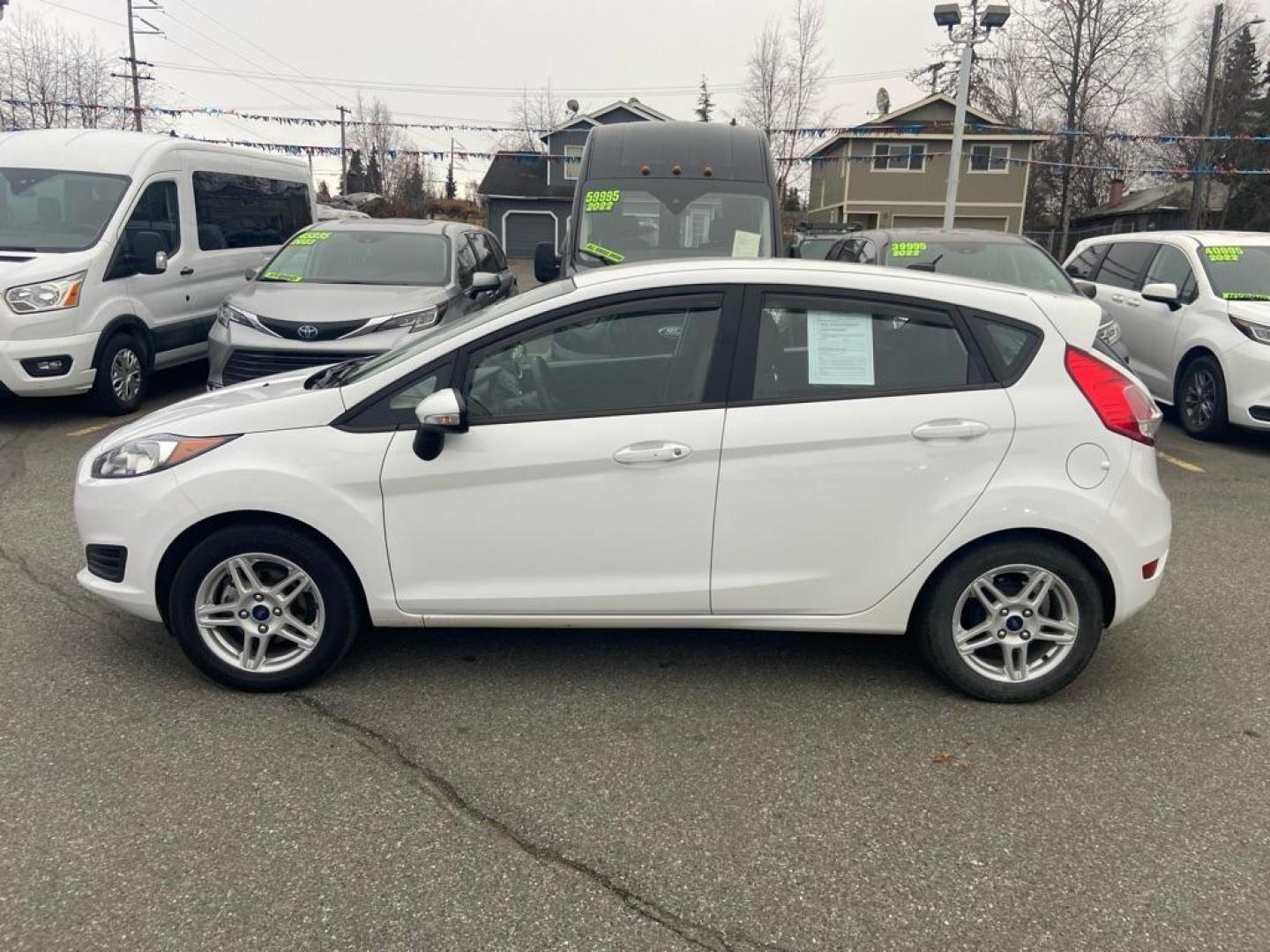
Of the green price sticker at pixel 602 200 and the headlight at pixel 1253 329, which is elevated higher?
the green price sticker at pixel 602 200

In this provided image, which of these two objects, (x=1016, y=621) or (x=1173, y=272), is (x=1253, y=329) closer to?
(x=1173, y=272)

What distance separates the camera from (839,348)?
3529mm

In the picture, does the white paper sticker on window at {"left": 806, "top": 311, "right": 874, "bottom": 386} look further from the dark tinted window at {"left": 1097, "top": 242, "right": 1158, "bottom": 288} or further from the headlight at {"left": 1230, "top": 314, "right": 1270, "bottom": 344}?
the dark tinted window at {"left": 1097, "top": 242, "right": 1158, "bottom": 288}

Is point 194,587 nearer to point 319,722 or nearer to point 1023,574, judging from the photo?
point 319,722

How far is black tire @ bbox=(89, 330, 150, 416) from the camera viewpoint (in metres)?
8.35

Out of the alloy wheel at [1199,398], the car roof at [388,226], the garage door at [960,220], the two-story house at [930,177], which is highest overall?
the two-story house at [930,177]

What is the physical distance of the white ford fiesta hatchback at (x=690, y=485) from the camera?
3.43 meters

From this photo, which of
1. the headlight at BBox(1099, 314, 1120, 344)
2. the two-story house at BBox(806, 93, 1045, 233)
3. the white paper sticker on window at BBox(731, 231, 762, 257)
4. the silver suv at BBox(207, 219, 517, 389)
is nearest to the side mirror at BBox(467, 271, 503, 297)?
the silver suv at BBox(207, 219, 517, 389)

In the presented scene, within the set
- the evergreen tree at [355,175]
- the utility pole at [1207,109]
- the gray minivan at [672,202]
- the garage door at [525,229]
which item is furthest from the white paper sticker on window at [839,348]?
the evergreen tree at [355,175]

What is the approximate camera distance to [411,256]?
8.99m

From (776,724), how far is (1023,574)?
1050 mm

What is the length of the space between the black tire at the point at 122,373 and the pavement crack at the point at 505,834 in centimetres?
599

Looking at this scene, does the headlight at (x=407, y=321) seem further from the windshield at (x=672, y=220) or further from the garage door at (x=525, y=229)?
the garage door at (x=525, y=229)

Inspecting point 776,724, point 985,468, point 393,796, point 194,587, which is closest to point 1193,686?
point 985,468
